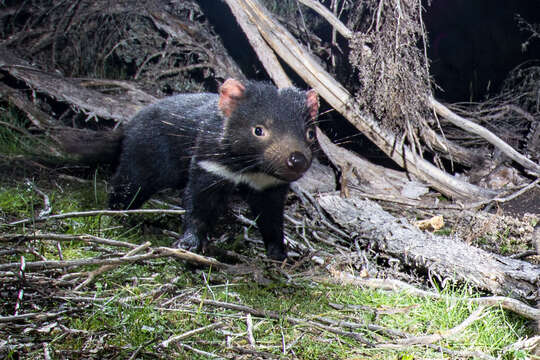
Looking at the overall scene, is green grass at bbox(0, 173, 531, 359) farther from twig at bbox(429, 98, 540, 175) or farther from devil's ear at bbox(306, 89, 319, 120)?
twig at bbox(429, 98, 540, 175)

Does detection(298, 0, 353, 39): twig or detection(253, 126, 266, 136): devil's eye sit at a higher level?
detection(298, 0, 353, 39): twig

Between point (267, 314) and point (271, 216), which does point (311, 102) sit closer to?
point (271, 216)

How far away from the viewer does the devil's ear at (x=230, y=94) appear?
2518 mm

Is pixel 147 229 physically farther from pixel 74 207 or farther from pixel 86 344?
pixel 86 344

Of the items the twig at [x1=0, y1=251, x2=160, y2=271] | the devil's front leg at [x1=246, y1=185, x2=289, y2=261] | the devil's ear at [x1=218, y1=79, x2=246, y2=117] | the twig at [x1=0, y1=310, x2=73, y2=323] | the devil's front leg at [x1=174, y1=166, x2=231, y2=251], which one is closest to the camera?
the twig at [x1=0, y1=310, x2=73, y2=323]

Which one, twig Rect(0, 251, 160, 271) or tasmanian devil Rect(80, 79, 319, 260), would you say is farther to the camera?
tasmanian devil Rect(80, 79, 319, 260)

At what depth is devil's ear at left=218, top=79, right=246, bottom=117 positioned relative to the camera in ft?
8.26

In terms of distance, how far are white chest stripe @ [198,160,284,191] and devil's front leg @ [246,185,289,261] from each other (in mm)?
90

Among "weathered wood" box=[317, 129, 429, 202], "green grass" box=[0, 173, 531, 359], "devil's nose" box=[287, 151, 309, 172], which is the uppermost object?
"devil's nose" box=[287, 151, 309, 172]

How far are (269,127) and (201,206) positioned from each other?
59 centimetres

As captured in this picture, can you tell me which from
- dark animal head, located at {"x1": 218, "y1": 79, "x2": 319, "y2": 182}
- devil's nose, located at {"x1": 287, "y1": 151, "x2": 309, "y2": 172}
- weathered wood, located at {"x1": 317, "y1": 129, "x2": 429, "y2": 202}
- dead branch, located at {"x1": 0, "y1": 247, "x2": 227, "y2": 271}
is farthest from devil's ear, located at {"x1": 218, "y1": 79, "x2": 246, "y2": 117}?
weathered wood, located at {"x1": 317, "y1": 129, "x2": 429, "y2": 202}

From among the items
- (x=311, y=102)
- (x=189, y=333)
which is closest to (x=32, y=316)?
(x=189, y=333)

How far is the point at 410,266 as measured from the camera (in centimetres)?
268

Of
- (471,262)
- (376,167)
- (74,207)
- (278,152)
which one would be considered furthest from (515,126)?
(74,207)
